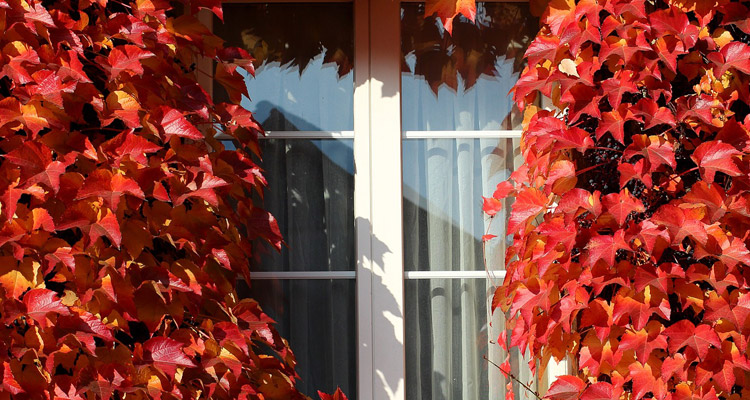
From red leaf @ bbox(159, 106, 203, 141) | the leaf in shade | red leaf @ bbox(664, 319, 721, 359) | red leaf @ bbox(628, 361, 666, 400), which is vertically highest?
red leaf @ bbox(159, 106, 203, 141)

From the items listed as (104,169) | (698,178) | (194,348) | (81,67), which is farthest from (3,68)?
(698,178)

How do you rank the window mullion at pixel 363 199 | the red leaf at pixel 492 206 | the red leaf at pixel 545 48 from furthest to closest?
1. the window mullion at pixel 363 199
2. the red leaf at pixel 492 206
3. the red leaf at pixel 545 48

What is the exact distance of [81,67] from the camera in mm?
1436

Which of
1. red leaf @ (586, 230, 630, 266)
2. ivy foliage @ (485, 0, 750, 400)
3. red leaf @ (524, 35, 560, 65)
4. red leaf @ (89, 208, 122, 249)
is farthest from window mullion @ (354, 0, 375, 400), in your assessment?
red leaf @ (89, 208, 122, 249)

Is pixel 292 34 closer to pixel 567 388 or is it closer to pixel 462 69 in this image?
pixel 462 69

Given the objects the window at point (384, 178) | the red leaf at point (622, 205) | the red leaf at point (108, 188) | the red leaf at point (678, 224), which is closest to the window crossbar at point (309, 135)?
the window at point (384, 178)

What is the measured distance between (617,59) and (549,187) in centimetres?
33

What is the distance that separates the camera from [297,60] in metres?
2.14

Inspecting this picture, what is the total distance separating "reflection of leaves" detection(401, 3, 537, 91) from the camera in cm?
214

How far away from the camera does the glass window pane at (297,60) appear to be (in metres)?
2.12

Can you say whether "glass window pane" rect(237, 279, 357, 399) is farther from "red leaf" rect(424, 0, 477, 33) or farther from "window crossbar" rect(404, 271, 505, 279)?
"red leaf" rect(424, 0, 477, 33)

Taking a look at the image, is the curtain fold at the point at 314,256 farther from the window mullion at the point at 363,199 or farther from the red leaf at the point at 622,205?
the red leaf at the point at 622,205

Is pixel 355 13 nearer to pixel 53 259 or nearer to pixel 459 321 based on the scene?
pixel 459 321

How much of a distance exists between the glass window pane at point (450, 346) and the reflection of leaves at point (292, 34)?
2.35 ft
